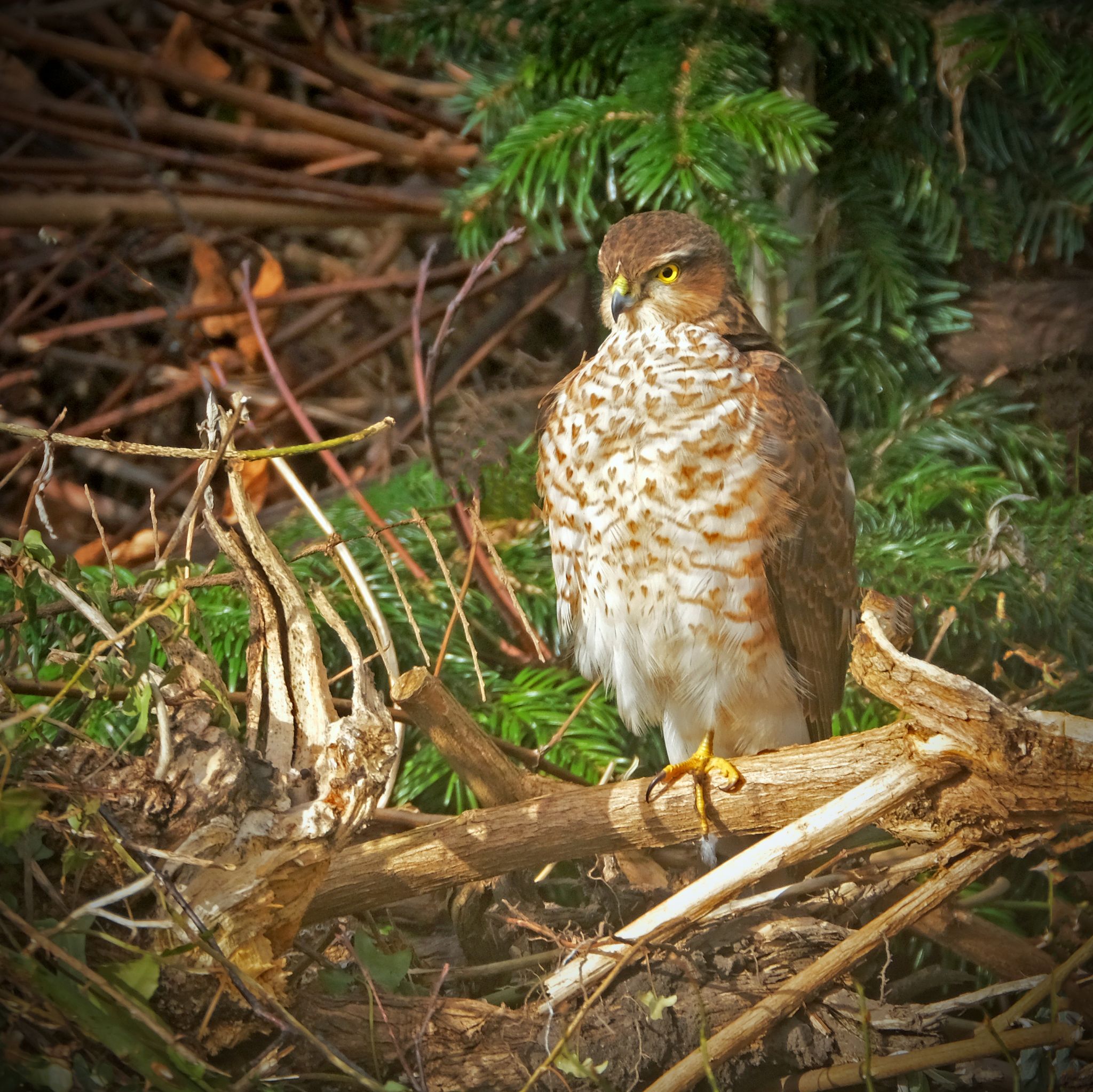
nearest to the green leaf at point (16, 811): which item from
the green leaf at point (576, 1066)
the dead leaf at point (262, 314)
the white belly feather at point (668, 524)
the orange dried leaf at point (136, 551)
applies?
the green leaf at point (576, 1066)

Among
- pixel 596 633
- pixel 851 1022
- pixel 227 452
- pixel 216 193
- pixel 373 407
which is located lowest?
pixel 851 1022

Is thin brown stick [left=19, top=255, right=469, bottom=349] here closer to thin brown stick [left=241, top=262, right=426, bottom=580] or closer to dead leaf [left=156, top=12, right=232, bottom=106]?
thin brown stick [left=241, top=262, right=426, bottom=580]

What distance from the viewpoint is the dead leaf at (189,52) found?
291cm

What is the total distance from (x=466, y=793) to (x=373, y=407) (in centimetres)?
122

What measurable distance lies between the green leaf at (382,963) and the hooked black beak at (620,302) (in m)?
0.90

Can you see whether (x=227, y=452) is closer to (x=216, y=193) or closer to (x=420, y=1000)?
(x=420, y=1000)

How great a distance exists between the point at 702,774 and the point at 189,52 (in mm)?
2384

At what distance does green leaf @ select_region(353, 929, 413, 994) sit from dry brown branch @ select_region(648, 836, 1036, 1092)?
32cm

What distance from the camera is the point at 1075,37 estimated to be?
1.90 m

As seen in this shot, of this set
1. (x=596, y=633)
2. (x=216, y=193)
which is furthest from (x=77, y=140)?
(x=596, y=633)

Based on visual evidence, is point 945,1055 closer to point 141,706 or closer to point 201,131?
point 141,706

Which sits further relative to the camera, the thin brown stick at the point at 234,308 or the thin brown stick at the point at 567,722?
the thin brown stick at the point at 234,308

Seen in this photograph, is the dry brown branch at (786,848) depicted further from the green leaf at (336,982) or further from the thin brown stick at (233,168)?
the thin brown stick at (233,168)

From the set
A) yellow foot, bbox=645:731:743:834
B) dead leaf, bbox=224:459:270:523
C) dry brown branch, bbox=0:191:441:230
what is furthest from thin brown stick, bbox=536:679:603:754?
dry brown branch, bbox=0:191:441:230
